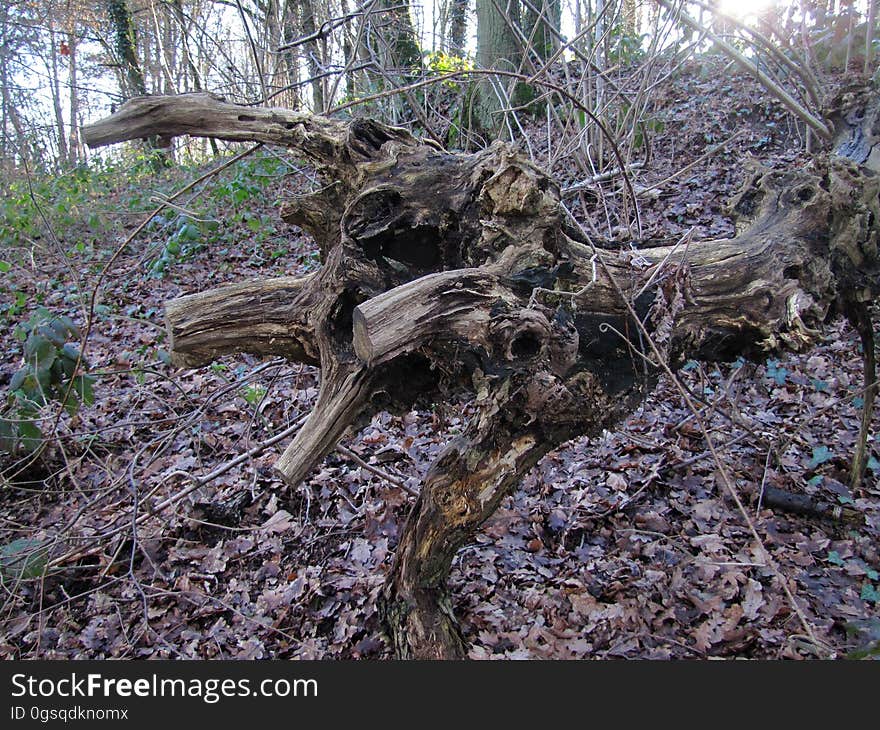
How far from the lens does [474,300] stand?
7.29 feet

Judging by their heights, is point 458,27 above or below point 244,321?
above

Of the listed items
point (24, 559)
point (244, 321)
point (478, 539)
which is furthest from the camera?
point (478, 539)

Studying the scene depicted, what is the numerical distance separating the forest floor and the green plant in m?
0.27

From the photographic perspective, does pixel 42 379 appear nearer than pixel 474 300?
No

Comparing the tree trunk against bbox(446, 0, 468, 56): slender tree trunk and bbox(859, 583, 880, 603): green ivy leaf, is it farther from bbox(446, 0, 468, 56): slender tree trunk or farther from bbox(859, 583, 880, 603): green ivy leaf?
bbox(859, 583, 880, 603): green ivy leaf

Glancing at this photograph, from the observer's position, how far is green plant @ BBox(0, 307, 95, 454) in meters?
3.77

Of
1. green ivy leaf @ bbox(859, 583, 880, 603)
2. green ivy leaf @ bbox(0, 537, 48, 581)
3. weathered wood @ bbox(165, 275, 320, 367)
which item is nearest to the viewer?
weathered wood @ bbox(165, 275, 320, 367)

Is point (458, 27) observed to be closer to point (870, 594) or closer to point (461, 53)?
point (461, 53)

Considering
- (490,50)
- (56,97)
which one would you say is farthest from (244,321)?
(56,97)

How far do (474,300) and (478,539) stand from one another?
201cm

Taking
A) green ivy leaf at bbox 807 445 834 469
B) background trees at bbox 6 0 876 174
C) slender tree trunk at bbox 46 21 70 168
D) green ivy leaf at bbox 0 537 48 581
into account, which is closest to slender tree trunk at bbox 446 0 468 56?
background trees at bbox 6 0 876 174

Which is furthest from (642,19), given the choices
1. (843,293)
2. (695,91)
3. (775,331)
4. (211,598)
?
(211,598)

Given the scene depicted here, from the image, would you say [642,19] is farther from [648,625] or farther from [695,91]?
[648,625]

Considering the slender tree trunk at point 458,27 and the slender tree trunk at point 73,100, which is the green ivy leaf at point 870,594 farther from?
the slender tree trunk at point 73,100
